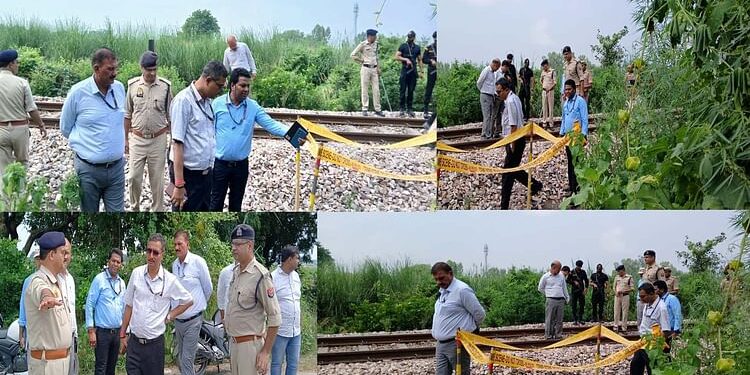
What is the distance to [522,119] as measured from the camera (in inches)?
333

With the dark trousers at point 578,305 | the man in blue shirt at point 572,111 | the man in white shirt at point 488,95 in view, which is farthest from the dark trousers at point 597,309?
the man in white shirt at point 488,95

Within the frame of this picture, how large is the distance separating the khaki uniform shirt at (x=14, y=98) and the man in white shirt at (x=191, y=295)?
1.64m

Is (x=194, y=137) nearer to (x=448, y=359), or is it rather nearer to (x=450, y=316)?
(x=450, y=316)

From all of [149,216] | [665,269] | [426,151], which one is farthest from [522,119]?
[149,216]

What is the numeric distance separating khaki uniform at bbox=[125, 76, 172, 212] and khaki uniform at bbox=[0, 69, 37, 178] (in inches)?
30.8

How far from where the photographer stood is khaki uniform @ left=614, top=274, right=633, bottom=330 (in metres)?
7.12

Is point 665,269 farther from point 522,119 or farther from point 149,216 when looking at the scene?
point 149,216

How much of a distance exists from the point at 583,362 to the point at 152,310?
10.1 feet

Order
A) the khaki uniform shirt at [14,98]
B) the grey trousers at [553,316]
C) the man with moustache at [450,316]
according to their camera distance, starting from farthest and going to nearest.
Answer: the khaki uniform shirt at [14,98], the grey trousers at [553,316], the man with moustache at [450,316]

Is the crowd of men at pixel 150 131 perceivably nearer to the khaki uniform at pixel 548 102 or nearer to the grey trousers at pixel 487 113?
the grey trousers at pixel 487 113

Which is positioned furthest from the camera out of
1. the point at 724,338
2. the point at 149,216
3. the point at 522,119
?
the point at 522,119

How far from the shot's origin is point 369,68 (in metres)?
8.47

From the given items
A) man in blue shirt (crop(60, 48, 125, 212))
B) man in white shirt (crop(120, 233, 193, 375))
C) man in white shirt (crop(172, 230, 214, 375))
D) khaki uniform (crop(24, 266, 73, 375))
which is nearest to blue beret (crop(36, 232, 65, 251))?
khaki uniform (crop(24, 266, 73, 375))

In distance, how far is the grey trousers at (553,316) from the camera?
7.21 metres
